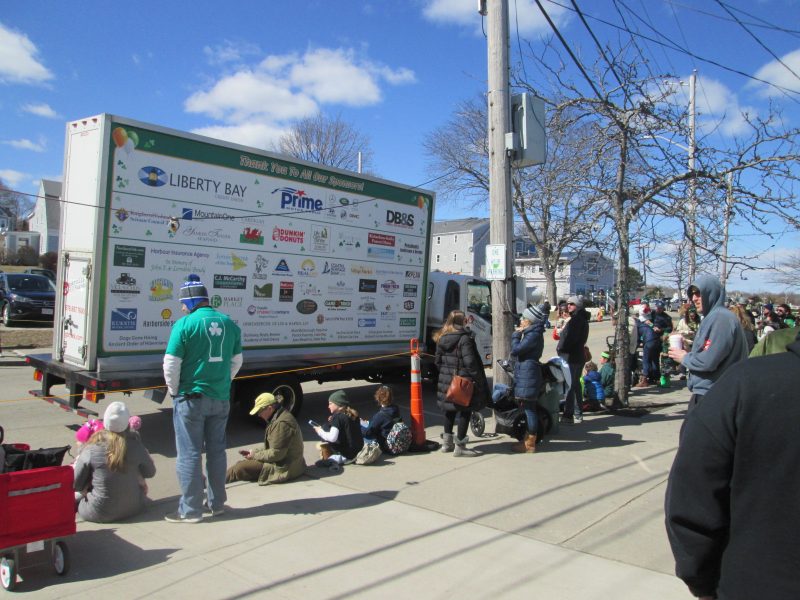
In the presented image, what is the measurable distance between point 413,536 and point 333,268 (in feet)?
16.4

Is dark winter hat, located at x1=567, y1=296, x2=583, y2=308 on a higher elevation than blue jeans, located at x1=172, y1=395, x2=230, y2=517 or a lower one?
higher

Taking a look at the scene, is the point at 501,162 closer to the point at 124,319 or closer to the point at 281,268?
the point at 281,268

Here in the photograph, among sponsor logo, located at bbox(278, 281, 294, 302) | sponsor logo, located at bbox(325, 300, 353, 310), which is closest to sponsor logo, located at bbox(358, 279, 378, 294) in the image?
sponsor logo, located at bbox(325, 300, 353, 310)

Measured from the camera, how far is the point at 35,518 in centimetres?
379

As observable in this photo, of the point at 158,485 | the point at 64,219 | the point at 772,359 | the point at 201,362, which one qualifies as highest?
the point at 64,219

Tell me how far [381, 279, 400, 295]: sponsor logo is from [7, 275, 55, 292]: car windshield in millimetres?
15791

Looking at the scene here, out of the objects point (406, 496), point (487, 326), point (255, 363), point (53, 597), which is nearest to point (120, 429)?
point (53, 597)

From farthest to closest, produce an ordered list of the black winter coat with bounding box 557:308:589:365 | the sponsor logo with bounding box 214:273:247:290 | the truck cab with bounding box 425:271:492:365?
1. the truck cab with bounding box 425:271:492:365
2. the black winter coat with bounding box 557:308:589:365
3. the sponsor logo with bounding box 214:273:247:290

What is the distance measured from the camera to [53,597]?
362cm

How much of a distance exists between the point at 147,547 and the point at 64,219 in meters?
4.46

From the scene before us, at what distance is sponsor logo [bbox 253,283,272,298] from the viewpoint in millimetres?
7953

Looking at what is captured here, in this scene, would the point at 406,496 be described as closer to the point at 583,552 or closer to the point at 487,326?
the point at 583,552

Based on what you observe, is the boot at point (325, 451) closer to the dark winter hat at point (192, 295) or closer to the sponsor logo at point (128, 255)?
the dark winter hat at point (192, 295)

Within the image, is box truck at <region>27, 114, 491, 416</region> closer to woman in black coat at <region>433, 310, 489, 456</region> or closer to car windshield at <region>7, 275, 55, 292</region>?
woman in black coat at <region>433, 310, 489, 456</region>
